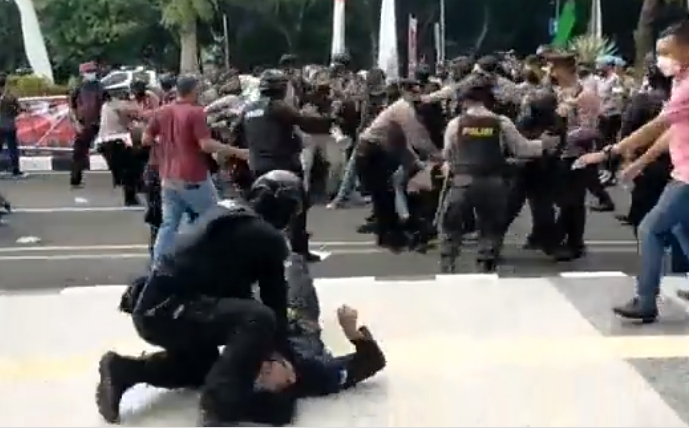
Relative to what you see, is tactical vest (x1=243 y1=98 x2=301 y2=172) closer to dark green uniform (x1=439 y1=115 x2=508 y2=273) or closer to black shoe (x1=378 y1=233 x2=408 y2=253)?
dark green uniform (x1=439 y1=115 x2=508 y2=273)

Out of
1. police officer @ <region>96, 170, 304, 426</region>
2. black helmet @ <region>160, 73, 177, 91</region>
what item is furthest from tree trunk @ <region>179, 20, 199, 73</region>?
police officer @ <region>96, 170, 304, 426</region>

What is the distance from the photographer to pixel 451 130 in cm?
977

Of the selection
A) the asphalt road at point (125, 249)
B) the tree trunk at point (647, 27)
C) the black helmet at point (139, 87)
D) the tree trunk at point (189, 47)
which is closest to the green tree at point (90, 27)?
the tree trunk at point (189, 47)

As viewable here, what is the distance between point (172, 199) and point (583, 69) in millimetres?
8548

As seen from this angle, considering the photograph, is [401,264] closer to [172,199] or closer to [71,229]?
[172,199]

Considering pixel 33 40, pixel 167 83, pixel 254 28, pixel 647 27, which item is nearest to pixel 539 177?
pixel 167 83

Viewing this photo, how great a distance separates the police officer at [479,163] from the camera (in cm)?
957

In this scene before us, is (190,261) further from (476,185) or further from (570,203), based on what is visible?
(570,203)

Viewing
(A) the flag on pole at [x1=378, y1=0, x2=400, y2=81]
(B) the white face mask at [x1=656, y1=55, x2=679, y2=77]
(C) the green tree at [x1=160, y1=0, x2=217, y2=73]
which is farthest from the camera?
(C) the green tree at [x1=160, y1=0, x2=217, y2=73]

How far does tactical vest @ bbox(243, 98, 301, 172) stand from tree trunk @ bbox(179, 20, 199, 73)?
116 feet

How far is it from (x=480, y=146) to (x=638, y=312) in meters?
2.45

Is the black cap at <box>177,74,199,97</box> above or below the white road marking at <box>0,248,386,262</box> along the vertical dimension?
above

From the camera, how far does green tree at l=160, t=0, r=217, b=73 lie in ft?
146

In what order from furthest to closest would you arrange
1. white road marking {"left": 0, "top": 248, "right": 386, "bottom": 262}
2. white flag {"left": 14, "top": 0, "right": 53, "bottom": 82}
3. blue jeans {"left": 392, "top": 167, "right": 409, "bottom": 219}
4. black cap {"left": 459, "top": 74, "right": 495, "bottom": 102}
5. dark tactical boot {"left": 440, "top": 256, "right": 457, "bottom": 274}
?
white flag {"left": 14, "top": 0, "right": 53, "bottom": 82}
blue jeans {"left": 392, "top": 167, "right": 409, "bottom": 219}
white road marking {"left": 0, "top": 248, "right": 386, "bottom": 262}
dark tactical boot {"left": 440, "top": 256, "right": 457, "bottom": 274}
black cap {"left": 459, "top": 74, "right": 495, "bottom": 102}
